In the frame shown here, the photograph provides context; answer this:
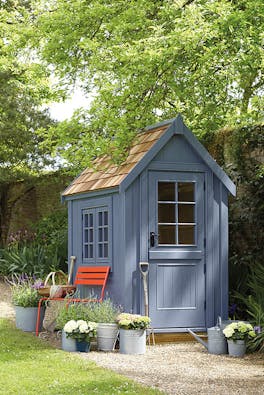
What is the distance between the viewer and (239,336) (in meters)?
8.52

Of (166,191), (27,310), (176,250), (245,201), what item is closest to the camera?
(176,250)

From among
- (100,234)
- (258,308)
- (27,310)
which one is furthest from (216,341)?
(27,310)

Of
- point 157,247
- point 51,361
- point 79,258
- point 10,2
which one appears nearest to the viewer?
point 51,361

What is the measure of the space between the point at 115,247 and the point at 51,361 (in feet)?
7.02

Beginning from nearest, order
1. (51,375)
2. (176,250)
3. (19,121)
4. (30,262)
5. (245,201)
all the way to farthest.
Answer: (51,375) < (176,250) < (245,201) < (30,262) < (19,121)

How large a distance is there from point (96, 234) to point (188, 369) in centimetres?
291

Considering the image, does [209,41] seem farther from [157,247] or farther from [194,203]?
Answer: [157,247]

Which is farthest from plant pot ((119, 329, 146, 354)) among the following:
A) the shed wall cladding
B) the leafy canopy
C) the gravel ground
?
the leafy canopy

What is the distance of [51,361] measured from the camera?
25.0 ft

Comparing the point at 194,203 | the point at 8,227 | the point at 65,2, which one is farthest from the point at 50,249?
the point at 194,203

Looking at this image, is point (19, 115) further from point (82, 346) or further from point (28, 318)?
point (82, 346)

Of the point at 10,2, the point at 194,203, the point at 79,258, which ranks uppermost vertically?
the point at 10,2

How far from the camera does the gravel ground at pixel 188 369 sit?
657 cm

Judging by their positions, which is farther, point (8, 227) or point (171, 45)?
point (8, 227)
